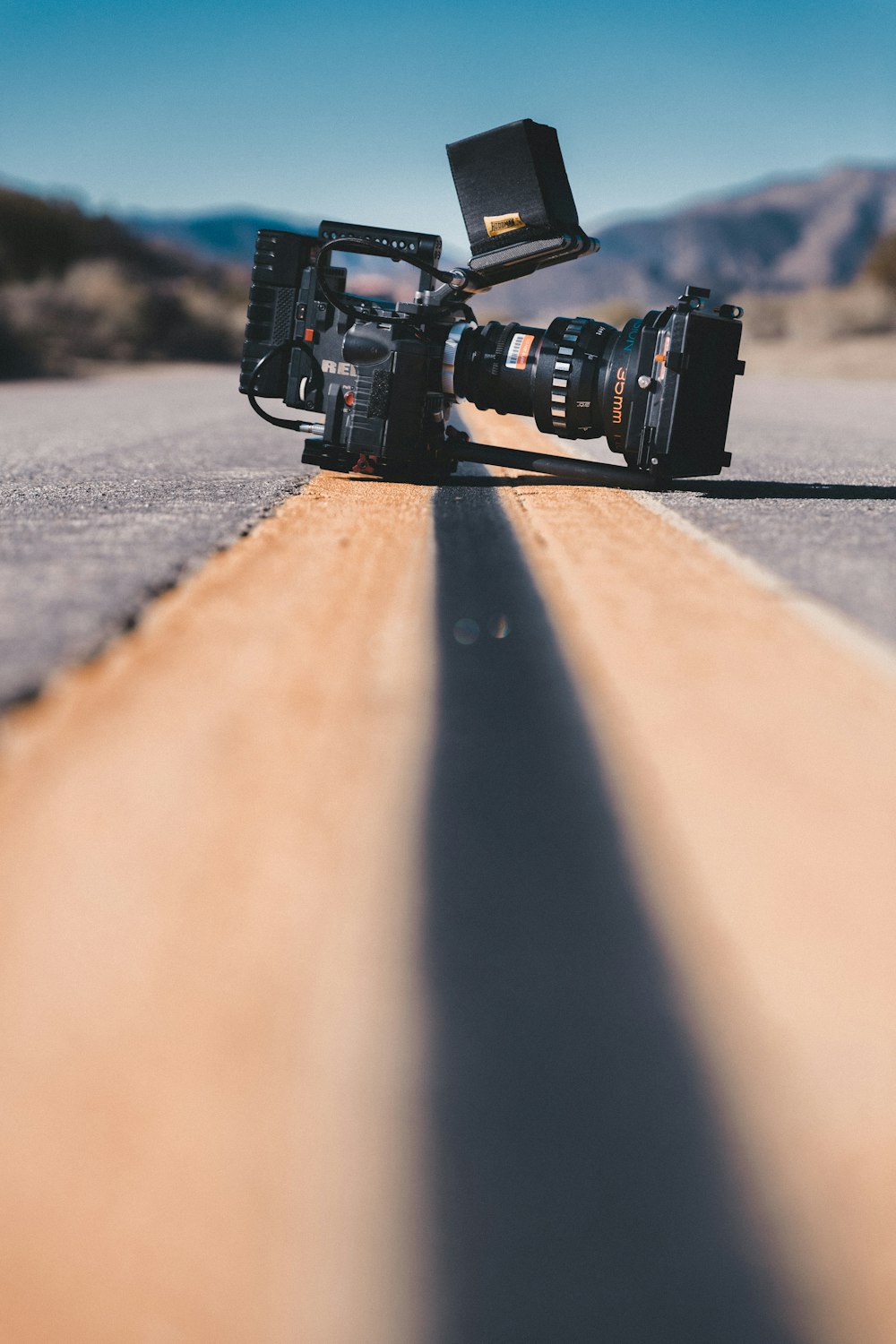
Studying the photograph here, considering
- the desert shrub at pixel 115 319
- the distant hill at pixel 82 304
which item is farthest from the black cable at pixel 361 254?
the desert shrub at pixel 115 319

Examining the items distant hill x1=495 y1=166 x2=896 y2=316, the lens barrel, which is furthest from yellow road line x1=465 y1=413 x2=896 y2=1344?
distant hill x1=495 y1=166 x2=896 y2=316

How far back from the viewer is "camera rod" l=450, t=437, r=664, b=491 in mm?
4086

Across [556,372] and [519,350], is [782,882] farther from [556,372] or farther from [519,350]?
[519,350]

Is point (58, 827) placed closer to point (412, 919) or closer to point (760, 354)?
point (412, 919)

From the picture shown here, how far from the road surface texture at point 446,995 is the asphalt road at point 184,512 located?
15 centimetres

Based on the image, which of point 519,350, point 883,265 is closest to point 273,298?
point 519,350

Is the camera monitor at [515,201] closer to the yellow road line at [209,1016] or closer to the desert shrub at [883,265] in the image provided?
the yellow road line at [209,1016]

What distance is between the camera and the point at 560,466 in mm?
4301

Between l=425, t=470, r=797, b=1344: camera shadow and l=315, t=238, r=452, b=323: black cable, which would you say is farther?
l=315, t=238, r=452, b=323: black cable

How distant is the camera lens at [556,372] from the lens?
156 inches

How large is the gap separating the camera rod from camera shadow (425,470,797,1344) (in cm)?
297

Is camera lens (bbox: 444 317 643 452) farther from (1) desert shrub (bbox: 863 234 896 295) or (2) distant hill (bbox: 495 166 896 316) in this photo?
(2) distant hill (bbox: 495 166 896 316)

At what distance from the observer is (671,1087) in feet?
2.80

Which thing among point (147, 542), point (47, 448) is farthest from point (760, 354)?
point (147, 542)
